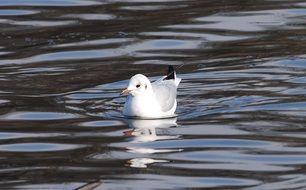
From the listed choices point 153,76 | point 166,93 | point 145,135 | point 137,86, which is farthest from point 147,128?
point 153,76

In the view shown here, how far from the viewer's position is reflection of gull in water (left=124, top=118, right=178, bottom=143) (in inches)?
537

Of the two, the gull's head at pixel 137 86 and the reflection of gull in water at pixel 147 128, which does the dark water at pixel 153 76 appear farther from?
the gull's head at pixel 137 86

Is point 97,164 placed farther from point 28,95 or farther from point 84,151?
point 28,95

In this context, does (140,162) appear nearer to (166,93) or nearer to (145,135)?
(145,135)

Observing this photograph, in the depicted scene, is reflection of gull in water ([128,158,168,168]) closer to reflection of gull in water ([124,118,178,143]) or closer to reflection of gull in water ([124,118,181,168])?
reflection of gull in water ([124,118,181,168])

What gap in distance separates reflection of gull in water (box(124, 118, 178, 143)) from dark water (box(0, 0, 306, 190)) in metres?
0.02

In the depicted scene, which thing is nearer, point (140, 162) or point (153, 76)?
point (140, 162)

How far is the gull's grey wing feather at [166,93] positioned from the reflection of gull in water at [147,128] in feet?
0.68

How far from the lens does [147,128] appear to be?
14.3 metres

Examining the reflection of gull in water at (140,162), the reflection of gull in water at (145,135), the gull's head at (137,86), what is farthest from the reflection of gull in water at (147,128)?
the reflection of gull in water at (140,162)

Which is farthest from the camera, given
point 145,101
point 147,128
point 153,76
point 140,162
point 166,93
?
point 153,76

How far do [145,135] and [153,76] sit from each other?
371 cm

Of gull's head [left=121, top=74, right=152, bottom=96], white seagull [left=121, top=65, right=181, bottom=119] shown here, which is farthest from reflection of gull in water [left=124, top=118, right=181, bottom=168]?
gull's head [left=121, top=74, right=152, bottom=96]

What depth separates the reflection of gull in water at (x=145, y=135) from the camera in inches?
489
